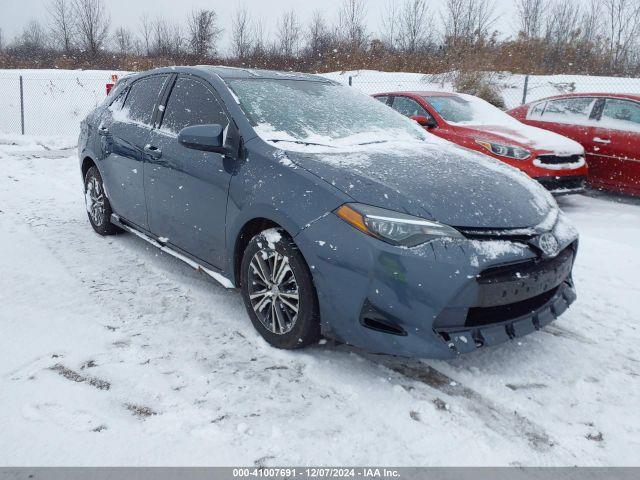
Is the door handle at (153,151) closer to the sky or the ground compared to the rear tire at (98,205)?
closer to the sky

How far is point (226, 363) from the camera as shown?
2.72 m

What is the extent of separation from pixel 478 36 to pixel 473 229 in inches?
787

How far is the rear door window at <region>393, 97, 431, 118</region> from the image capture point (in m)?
7.24

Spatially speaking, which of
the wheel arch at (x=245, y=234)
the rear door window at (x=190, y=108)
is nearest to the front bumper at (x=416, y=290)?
the wheel arch at (x=245, y=234)

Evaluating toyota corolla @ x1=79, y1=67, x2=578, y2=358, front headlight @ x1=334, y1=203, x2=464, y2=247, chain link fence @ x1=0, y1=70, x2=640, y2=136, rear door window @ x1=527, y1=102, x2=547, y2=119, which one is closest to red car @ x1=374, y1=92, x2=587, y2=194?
rear door window @ x1=527, y1=102, x2=547, y2=119

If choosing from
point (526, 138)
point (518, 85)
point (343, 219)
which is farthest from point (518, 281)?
point (518, 85)

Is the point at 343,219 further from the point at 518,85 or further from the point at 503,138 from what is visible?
the point at 518,85

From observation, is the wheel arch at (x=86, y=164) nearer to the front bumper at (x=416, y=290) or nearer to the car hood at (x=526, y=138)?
the front bumper at (x=416, y=290)

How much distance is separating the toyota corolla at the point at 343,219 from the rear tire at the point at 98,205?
102cm

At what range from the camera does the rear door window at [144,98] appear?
4015 mm

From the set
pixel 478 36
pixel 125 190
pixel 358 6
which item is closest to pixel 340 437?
pixel 125 190

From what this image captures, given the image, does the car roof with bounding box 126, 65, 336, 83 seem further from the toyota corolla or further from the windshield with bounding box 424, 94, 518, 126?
the windshield with bounding box 424, 94, 518, 126

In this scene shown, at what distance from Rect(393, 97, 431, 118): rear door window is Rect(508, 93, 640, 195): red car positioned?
1995mm

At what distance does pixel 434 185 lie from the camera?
263cm
